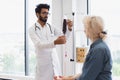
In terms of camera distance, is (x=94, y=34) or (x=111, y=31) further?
(x=111, y=31)

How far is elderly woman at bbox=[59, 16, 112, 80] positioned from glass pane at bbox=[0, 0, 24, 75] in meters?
2.76

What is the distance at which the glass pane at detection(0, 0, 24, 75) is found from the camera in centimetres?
462

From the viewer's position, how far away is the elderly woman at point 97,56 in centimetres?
197

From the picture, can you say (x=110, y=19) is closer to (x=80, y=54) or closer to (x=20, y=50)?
(x=80, y=54)

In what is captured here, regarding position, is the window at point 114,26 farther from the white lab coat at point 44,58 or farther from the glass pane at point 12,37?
the glass pane at point 12,37

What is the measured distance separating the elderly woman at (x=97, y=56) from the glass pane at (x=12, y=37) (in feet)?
9.05

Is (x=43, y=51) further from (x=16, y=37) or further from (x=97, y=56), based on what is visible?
(x=16, y=37)

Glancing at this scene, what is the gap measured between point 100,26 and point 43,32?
1.14m

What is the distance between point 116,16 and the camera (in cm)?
371

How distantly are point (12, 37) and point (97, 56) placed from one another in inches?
120

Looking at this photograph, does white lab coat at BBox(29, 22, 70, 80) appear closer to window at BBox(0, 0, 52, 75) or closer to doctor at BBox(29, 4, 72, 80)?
doctor at BBox(29, 4, 72, 80)

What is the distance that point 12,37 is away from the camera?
4.70 metres

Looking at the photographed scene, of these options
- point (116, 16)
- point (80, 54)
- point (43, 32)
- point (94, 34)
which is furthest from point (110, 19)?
point (94, 34)

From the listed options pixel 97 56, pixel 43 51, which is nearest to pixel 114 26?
pixel 43 51
